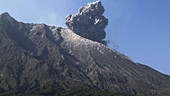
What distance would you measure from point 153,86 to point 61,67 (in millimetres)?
88293

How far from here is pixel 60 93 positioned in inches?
5320

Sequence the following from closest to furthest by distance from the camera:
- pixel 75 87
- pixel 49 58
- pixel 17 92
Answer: pixel 17 92
pixel 75 87
pixel 49 58

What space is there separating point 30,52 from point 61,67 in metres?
38.8

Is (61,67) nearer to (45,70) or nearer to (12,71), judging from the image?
(45,70)

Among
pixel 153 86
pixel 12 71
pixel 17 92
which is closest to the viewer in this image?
pixel 17 92

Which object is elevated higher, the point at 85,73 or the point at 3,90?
the point at 85,73

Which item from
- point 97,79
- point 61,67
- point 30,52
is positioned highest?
point 30,52

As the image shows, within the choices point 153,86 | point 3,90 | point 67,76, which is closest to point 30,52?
point 67,76

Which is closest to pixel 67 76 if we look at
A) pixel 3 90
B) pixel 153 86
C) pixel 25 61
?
pixel 25 61

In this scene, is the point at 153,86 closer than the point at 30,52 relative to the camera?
Yes

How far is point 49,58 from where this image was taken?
194 meters

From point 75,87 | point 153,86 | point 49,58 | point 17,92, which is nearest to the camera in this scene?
point 17,92

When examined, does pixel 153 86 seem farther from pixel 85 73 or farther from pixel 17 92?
pixel 17 92

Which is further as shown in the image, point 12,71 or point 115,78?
point 115,78
